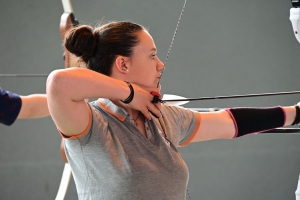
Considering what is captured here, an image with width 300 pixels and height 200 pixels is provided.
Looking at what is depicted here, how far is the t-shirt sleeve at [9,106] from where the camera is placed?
1.75 meters

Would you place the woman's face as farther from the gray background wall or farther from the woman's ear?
the gray background wall

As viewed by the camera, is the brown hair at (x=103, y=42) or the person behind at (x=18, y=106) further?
the person behind at (x=18, y=106)

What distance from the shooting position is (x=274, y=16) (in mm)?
3092

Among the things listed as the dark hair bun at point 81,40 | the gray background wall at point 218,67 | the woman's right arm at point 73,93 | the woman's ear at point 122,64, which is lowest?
the gray background wall at point 218,67

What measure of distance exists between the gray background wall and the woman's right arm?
215cm

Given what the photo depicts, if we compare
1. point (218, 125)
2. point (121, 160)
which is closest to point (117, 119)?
point (121, 160)

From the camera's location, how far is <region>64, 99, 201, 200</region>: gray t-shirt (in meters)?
1.13

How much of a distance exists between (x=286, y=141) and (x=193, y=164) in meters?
0.63

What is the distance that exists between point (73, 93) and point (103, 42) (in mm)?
219

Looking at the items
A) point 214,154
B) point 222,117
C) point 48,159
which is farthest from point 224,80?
point 222,117

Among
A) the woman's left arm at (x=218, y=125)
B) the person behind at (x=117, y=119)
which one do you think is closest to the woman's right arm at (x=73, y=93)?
the person behind at (x=117, y=119)

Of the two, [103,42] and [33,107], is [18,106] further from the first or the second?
[103,42]

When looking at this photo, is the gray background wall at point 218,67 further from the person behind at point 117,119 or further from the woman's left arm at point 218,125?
the person behind at point 117,119

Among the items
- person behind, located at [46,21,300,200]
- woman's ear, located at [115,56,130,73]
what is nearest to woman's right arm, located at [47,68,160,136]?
person behind, located at [46,21,300,200]
